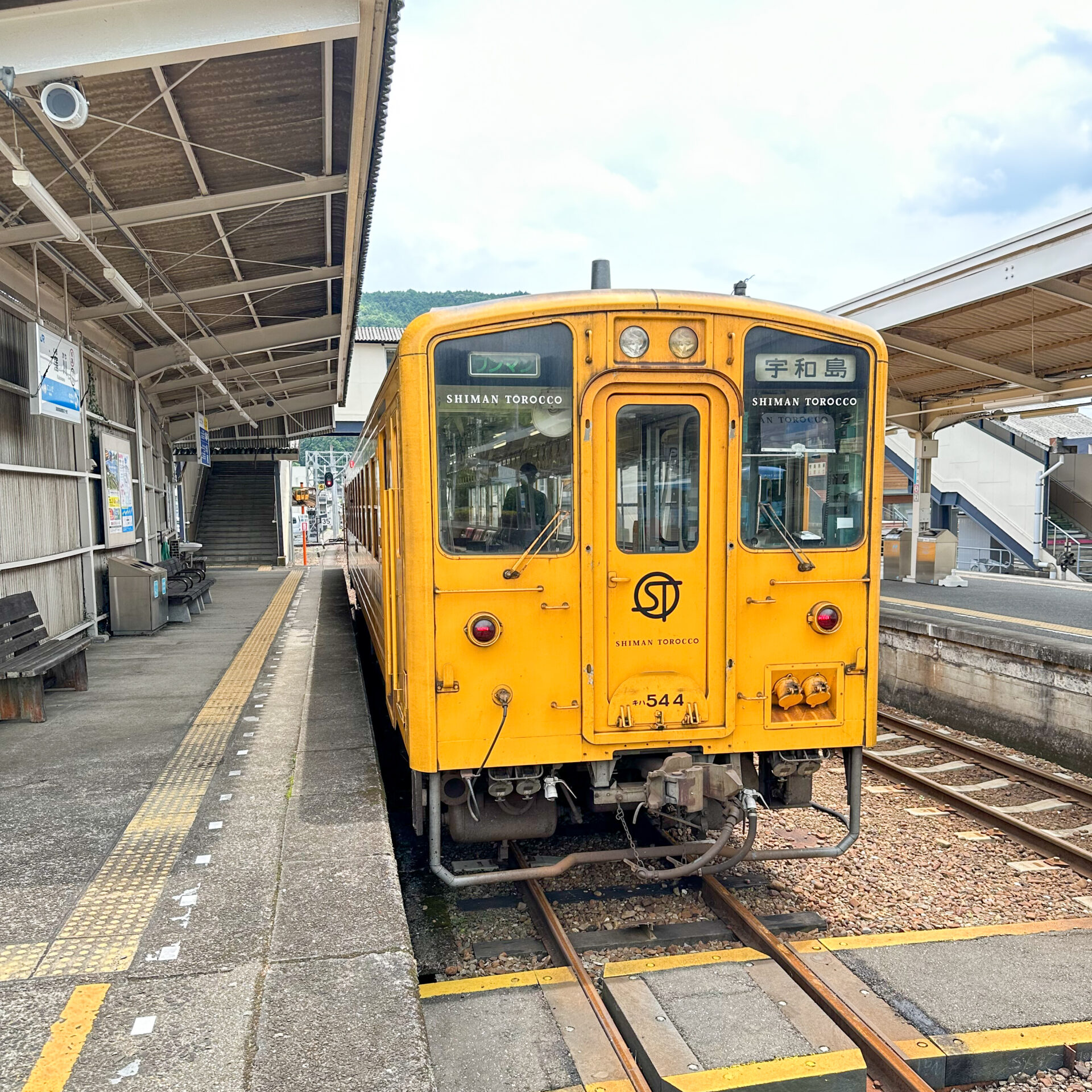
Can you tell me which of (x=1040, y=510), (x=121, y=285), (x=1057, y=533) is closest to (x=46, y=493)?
(x=121, y=285)

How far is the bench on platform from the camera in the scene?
41.9 feet

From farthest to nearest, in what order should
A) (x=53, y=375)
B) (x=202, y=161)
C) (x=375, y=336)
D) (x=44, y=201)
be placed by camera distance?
(x=375, y=336)
(x=53, y=375)
(x=202, y=161)
(x=44, y=201)

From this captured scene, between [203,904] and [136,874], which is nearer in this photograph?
[203,904]

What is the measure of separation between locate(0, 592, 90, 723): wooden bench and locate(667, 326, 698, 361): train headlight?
18.1 ft

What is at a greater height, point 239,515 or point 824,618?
point 239,515

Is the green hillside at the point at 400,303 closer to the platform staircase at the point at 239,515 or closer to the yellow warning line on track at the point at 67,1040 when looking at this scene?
the platform staircase at the point at 239,515

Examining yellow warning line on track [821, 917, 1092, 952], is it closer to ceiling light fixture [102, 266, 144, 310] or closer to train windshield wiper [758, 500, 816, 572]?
train windshield wiper [758, 500, 816, 572]

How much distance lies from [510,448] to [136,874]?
260 cm

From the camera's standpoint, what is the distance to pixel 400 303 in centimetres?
7681

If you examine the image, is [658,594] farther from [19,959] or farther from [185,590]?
[185,590]

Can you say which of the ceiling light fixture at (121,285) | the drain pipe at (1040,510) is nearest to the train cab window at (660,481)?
the ceiling light fixture at (121,285)

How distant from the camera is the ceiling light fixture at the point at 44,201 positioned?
18.5 feet

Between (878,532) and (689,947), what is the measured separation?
2.23m

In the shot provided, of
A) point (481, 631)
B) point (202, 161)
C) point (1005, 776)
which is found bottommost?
point (1005, 776)
